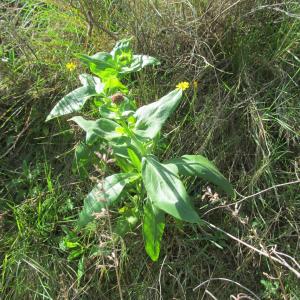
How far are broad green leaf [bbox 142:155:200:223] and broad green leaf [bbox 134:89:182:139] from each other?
0.10 m

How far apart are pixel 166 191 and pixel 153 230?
163mm

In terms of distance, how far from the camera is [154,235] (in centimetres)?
193

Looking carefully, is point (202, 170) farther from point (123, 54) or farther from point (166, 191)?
point (123, 54)

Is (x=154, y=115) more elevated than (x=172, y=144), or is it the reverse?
(x=154, y=115)

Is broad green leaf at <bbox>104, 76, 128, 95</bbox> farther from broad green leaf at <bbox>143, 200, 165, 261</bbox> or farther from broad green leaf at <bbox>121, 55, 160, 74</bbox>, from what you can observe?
broad green leaf at <bbox>143, 200, 165, 261</bbox>

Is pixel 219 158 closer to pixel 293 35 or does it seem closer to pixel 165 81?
pixel 165 81

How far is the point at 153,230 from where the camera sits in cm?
193

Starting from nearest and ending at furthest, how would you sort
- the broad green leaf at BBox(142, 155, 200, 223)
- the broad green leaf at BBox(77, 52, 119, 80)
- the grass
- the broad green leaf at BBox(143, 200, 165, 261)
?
the broad green leaf at BBox(142, 155, 200, 223)
the broad green leaf at BBox(143, 200, 165, 261)
the grass
the broad green leaf at BBox(77, 52, 119, 80)

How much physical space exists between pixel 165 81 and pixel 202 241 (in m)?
0.76

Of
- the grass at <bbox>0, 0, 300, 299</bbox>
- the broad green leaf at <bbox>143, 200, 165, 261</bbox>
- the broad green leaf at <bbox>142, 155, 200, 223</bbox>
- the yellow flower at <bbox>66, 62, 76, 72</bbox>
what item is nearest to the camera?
the broad green leaf at <bbox>142, 155, 200, 223</bbox>

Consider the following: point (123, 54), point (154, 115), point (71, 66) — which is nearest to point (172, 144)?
point (154, 115)

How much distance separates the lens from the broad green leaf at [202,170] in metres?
1.99

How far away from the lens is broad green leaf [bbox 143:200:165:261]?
6.34 ft

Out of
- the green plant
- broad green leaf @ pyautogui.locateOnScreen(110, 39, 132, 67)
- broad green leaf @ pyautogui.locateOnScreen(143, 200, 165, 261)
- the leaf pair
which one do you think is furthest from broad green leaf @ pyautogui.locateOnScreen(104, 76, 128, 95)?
broad green leaf @ pyautogui.locateOnScreen(143, 200, 165, 261)
